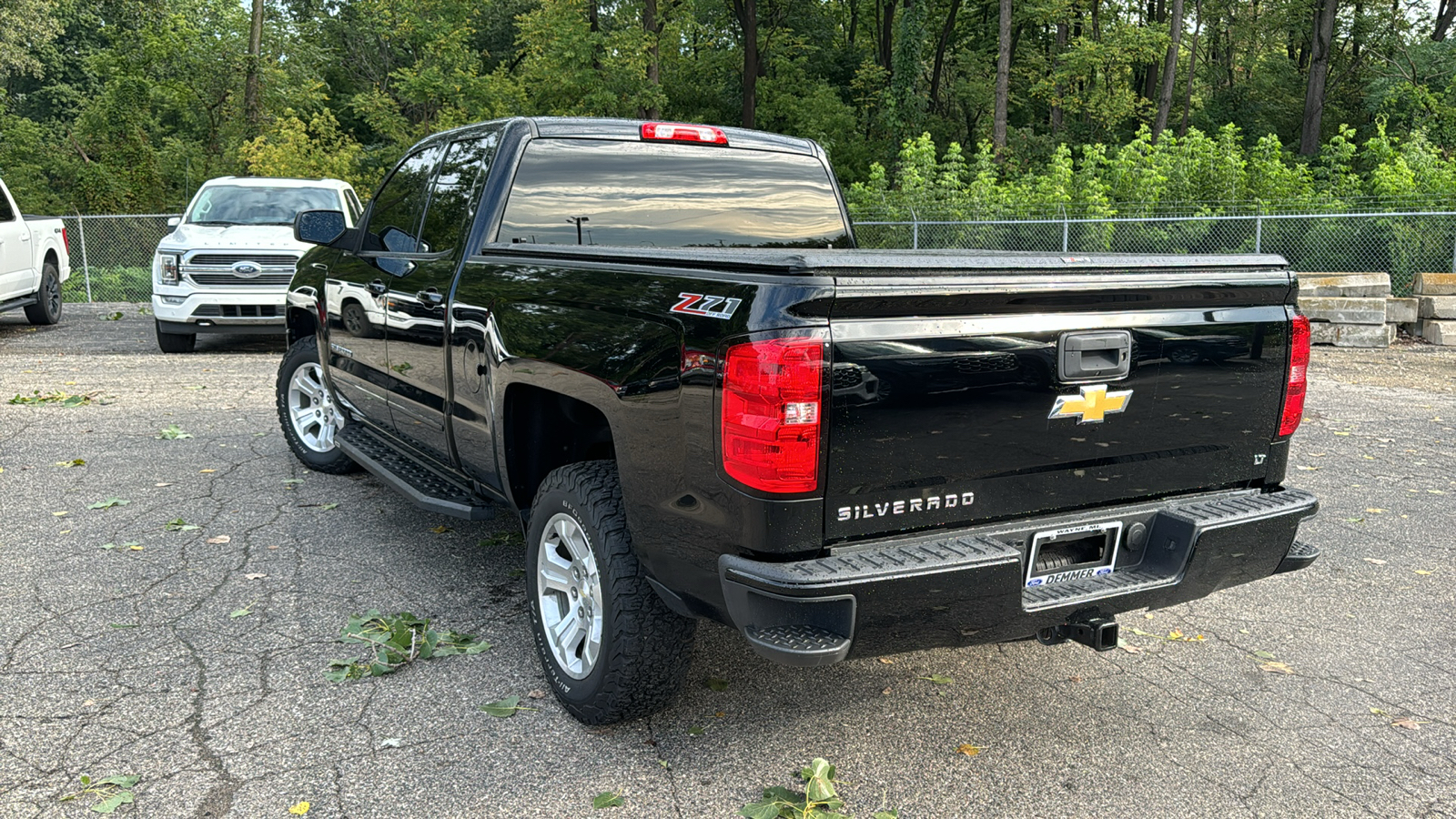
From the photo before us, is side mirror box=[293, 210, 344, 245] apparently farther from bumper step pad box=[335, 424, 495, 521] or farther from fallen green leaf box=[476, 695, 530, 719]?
fallen green leaf box=[476, 695, 530, 719]

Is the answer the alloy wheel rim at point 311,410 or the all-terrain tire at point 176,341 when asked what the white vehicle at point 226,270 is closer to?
the all-terrain tire at point 176,341

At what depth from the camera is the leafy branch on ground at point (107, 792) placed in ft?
9.91

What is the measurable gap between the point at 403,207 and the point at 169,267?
25.7 ft

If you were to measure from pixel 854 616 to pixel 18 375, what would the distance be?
11119mm

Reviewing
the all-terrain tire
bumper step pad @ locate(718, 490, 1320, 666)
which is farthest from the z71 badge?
the all-terrain tire

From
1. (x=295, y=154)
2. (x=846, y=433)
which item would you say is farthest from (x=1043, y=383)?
(x=295, y=154)

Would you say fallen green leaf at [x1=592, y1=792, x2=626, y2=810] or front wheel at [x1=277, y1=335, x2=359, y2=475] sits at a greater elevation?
front wheel at [x1=277, y1=335, x2=359, y2=475]

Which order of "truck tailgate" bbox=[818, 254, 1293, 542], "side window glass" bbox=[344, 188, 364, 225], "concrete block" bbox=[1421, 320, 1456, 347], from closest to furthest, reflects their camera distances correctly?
1. "truck tailgate" bbox=[818, 254, 1293, 542]
2. "side window glass" bbox=[344, 188, 364, 225]
3. "concrete block" bbox=[1421, 320, 1456, 347]

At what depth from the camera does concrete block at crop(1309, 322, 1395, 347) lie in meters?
13.7

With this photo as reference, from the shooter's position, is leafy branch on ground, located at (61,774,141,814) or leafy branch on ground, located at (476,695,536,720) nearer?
leafy branch on ground, located at (61,774,141,814)

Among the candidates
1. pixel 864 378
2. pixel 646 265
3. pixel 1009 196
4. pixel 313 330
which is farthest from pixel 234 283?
pixel 1009 196

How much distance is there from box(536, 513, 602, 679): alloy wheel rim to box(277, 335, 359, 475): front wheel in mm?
3228

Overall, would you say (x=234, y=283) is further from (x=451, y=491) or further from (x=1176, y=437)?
(x=1176, y=437)

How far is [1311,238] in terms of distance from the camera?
14945mm
